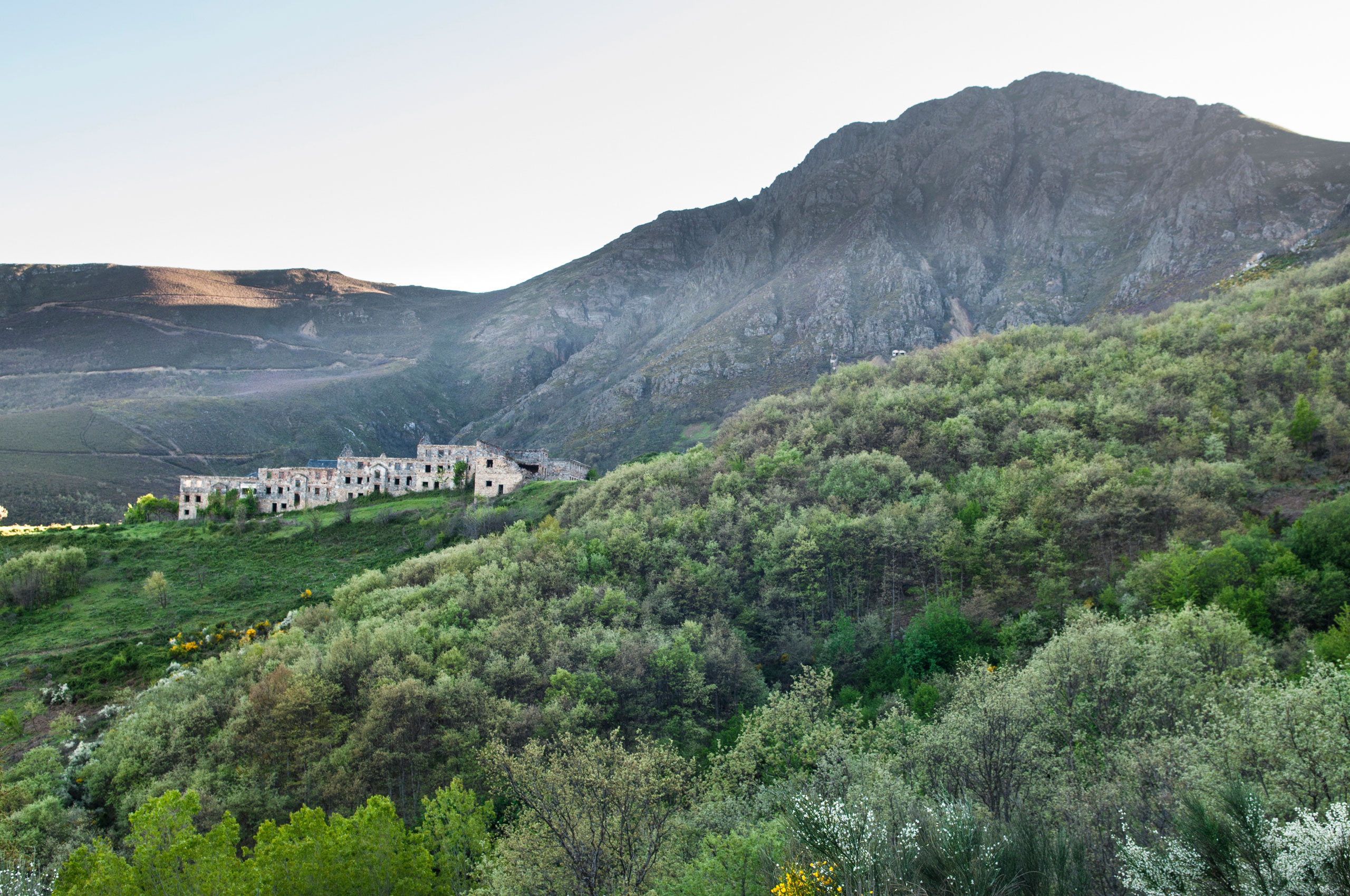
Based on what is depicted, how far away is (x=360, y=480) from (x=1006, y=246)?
148295 millimetres

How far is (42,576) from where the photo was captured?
66.6 meters

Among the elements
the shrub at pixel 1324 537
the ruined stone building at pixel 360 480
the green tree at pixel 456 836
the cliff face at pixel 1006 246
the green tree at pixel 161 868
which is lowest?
the green tree at pixel 456 836

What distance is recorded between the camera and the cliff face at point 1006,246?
13950cm

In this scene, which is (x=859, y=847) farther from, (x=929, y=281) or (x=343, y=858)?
(x=929, y=281)

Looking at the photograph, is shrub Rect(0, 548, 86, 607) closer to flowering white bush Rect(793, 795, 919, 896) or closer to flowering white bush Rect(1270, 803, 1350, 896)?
flowering white bush Rect(793, 795, 919, 896)

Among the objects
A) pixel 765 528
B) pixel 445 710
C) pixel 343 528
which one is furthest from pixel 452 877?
pixel 343 528

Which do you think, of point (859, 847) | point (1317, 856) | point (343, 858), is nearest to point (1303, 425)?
point (1317, 856)

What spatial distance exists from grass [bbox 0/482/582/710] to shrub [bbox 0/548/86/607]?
1.10 metres

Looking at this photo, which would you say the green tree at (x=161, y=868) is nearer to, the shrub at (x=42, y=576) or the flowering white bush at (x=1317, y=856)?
the flowering white bush at (x=1317, y=856)

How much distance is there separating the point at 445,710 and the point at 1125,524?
44.0 meters

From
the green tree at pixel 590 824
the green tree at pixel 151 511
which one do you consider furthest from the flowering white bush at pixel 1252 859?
the green tree at pixel 151 511

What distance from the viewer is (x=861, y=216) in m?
193

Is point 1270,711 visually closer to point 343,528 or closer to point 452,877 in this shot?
point 452,877

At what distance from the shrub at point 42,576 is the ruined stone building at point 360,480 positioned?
20.1 m
